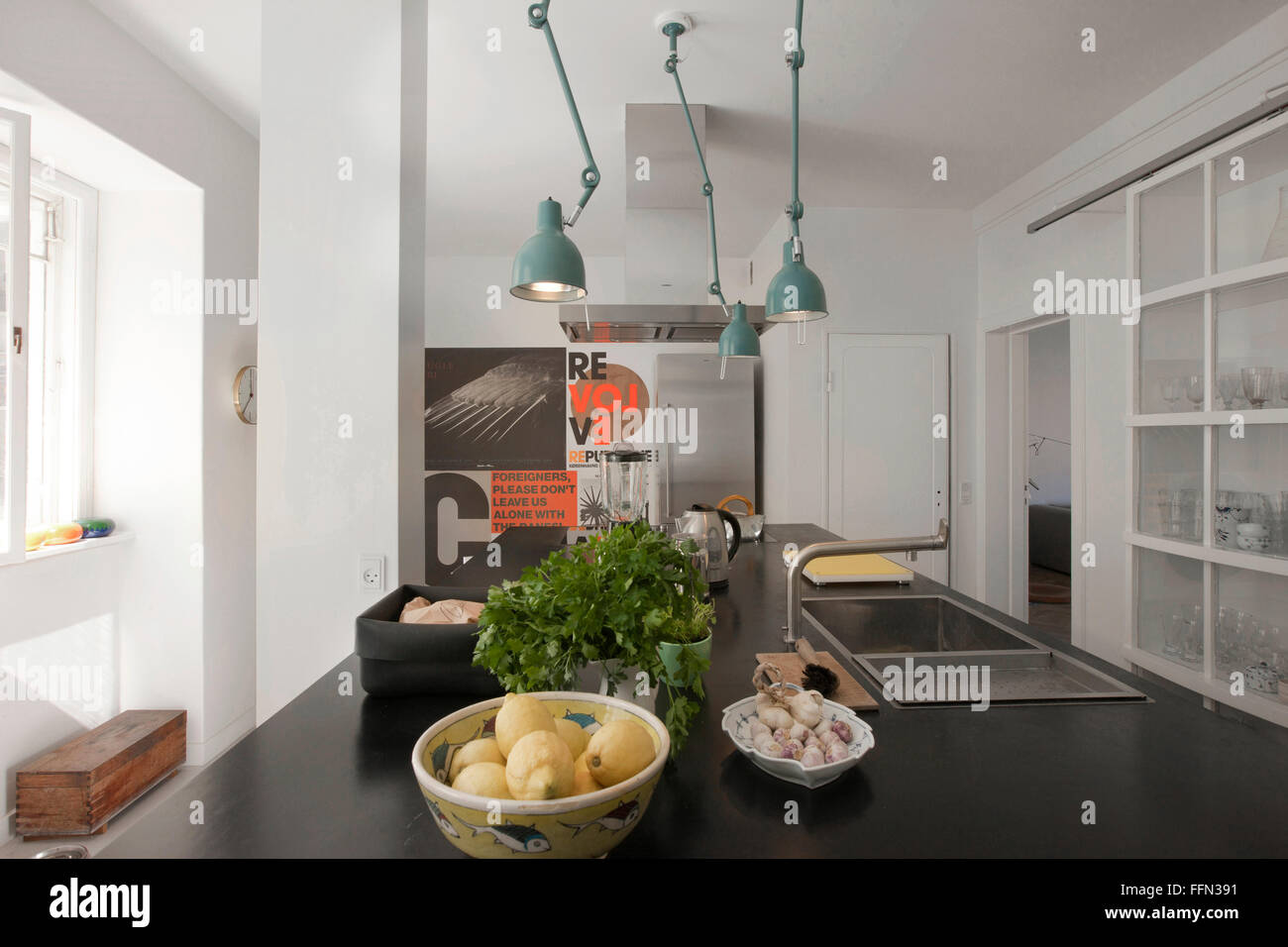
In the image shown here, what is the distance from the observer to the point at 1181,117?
8.64 feet

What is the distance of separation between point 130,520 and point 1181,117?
471cm

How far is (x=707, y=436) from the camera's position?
4703 millimetres

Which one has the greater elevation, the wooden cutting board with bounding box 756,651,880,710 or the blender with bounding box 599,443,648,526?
the blender with bounding box 599,443,648,526

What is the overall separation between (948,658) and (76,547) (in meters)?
3.12

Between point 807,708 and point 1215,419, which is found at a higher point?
point 1215,419

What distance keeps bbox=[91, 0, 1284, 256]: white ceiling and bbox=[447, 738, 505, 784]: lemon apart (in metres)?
2.36

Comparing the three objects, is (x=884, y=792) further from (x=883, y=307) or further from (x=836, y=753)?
(x=883, y=307)

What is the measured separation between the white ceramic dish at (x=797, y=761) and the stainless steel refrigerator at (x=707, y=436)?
147 inches

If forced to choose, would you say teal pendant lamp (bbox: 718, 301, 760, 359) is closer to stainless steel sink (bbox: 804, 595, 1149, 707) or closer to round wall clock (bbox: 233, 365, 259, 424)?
stainless steel sink (bbox: 804, 595, 1149, 707)

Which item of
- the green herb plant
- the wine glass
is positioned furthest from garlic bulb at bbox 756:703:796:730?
the wine glass

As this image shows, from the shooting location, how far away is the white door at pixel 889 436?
4.13 m

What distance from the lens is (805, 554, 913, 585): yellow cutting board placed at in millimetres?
2049

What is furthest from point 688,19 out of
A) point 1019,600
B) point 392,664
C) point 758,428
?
point 1019,600

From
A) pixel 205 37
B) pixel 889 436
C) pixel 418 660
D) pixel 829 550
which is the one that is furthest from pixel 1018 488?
pixel 205 37
